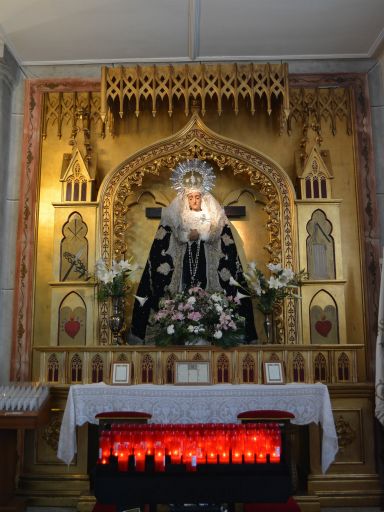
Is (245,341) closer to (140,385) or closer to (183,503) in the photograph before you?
(140,385)

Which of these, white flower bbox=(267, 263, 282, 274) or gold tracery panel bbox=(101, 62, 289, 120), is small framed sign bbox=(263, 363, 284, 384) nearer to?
white flower bbox=(267, 263, 282, 274)

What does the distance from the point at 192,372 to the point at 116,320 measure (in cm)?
127

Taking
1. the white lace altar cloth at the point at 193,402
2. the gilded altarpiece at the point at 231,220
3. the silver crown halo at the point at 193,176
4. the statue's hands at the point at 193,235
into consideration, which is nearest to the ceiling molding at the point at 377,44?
the gilded altarpiece at the point at 231,220

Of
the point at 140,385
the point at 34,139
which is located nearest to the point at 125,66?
the point at 34,139

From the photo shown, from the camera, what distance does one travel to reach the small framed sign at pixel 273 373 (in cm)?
626

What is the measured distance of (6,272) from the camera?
7328 mm

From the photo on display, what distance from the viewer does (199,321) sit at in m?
6.57

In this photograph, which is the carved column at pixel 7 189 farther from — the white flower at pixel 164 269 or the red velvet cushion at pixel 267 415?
the red velvet cushion at pixel 267 415

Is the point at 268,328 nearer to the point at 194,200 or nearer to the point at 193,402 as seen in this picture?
the point at 193,402

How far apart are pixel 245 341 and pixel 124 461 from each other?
3012 mm

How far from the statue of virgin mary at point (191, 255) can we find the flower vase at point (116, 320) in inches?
10.3

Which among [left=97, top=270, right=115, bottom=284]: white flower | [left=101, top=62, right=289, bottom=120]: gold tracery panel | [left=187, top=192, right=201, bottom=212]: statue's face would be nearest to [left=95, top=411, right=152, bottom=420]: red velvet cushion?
[left=97, top=270, right=115, bottom=284]: white flower

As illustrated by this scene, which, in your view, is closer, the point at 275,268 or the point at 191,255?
the point at 275,268

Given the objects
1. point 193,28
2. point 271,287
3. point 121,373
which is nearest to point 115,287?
point 121,373
